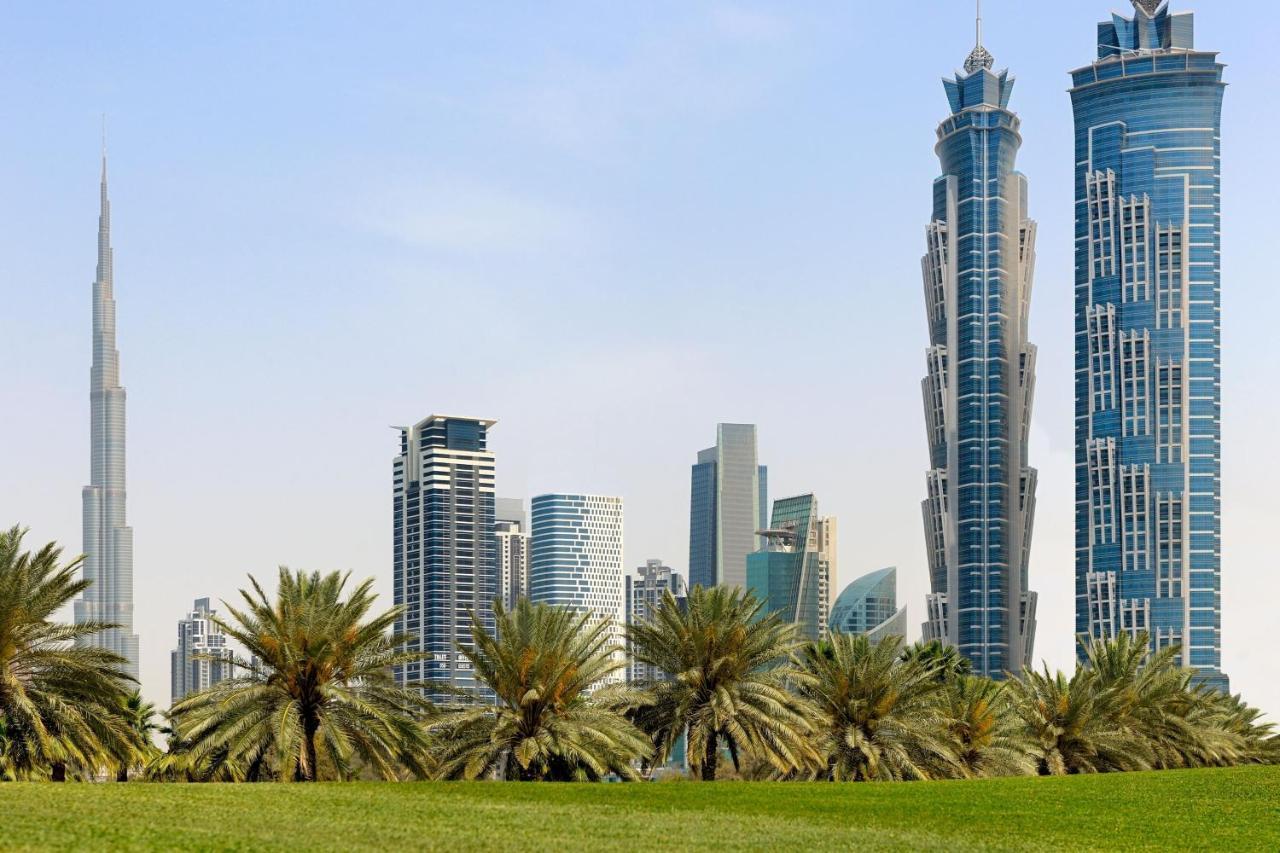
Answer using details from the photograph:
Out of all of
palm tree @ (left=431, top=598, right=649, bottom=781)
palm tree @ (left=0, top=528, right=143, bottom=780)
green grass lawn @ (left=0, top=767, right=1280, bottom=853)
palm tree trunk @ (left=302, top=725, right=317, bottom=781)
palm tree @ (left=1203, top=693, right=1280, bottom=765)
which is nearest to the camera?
green grass lawn @ (left=0, top=767, right=1280, bottom=853)

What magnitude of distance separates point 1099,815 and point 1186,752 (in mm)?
33101

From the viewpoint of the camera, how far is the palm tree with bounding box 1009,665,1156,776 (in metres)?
51.2

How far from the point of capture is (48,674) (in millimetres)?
34719

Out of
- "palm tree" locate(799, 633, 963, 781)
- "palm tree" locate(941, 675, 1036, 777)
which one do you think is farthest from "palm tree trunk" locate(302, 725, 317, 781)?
"palm tree" locate(941, 675, 1036, 777)

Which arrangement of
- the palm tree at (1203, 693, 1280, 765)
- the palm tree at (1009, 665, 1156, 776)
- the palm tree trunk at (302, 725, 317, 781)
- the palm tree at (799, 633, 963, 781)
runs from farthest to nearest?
the palm tree at (1203, 693, 1280, 765) < the palm tree at (1009, 665, 1156, 776) < the palm tree at (799, 633, 963, 781) < the palm tree trunk at (302, 725, 317, 781)

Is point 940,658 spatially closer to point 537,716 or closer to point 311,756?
point 537,716

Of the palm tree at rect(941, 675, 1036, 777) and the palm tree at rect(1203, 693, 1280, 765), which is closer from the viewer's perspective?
the palm tree at rect(941, 675, 1036, 777)

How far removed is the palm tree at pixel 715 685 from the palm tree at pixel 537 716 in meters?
2.57

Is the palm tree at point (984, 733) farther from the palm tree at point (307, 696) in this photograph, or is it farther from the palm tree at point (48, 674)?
the palm tree at point (48, 674)

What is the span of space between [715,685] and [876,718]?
596cm

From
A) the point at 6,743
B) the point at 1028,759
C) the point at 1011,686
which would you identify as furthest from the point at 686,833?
the point at 1011,686

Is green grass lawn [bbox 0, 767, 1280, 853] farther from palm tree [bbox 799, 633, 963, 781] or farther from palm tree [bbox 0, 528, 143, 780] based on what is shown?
palm tree [bbox 799, 633, 963, 781]

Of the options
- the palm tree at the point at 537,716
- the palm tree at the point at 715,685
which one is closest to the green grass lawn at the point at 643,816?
the palm tree at the point at 537,716

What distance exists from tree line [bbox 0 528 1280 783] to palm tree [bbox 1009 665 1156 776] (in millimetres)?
72
